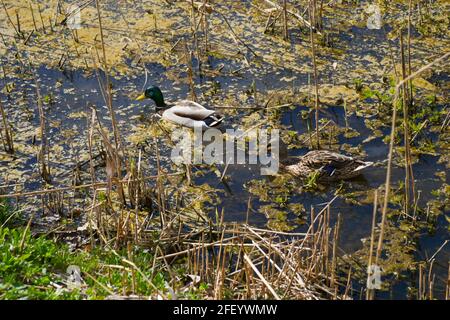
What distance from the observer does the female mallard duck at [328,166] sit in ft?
23.9

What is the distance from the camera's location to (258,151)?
25.7 ft

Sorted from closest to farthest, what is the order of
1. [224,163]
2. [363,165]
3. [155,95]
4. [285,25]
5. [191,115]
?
[363,165], [224,163], [191,115], [155,95], [285,25]

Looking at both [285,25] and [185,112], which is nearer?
[185,112]

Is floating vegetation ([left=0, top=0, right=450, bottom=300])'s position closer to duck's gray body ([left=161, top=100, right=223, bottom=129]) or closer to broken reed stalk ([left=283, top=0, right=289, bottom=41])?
broken reed stalk ([left=283, top=0, right=289, bottom=41])

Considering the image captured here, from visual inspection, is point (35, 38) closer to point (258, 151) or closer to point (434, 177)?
point (258, 151)

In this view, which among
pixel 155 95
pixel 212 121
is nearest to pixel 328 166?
pixel 212 121

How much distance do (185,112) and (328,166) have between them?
1.58 metres

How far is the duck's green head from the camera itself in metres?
8.36

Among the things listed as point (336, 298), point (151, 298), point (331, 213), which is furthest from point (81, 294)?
point (331, 213)

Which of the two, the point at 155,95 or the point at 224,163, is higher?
the point at 155,95

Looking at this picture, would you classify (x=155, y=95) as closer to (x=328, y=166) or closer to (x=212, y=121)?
(x=212, y=121)

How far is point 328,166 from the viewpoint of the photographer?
734 cm

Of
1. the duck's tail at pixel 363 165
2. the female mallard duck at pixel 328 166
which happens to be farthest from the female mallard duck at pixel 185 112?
the duck's tail at pixel 363 165

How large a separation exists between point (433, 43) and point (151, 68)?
300 centimetres
